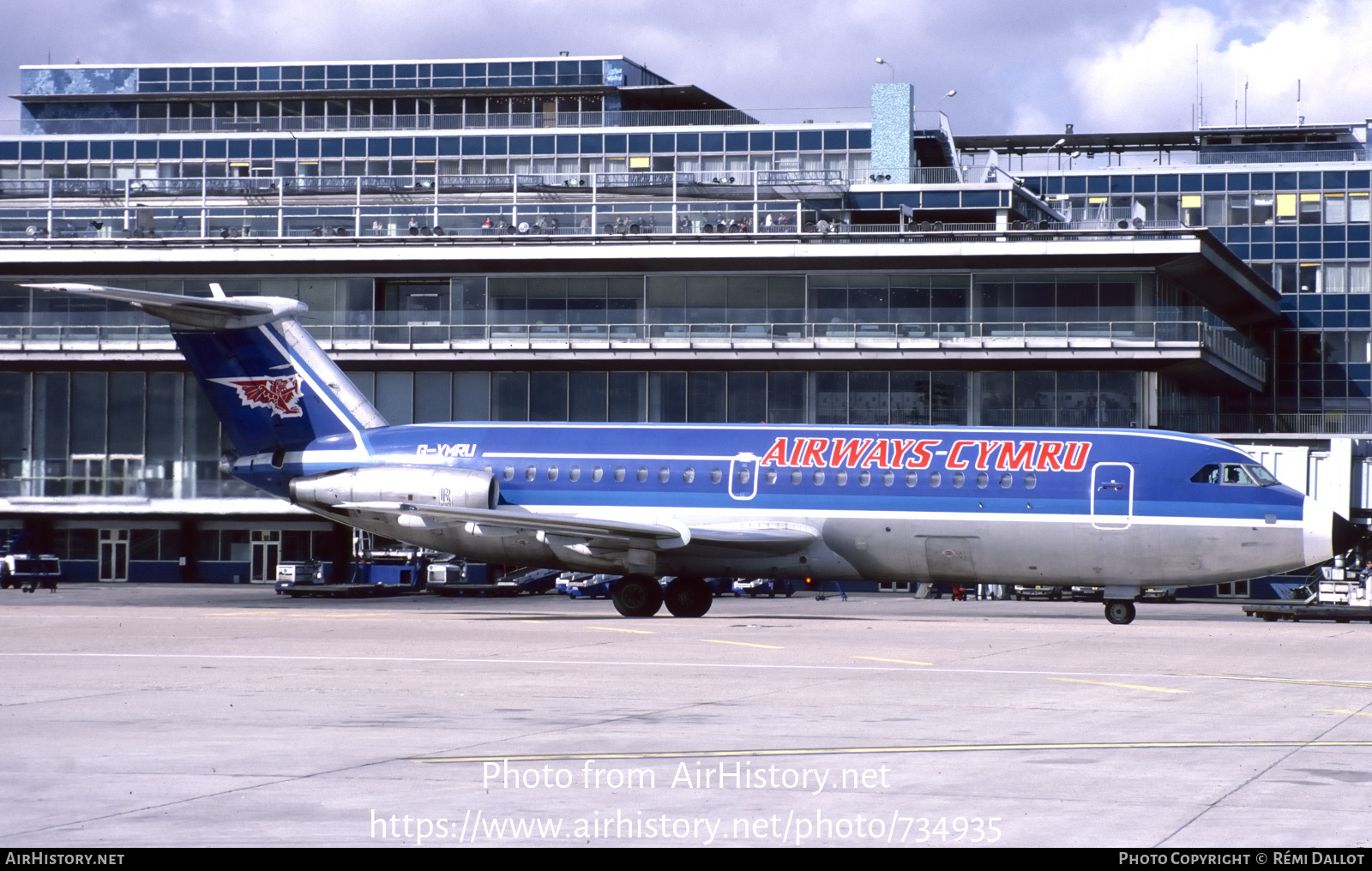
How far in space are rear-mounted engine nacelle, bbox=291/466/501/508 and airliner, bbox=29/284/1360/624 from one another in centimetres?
4

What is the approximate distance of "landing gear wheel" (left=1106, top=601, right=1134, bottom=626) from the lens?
33.7 meters

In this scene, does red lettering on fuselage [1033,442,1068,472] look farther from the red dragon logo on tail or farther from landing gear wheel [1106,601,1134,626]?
the red dragon logo on tail

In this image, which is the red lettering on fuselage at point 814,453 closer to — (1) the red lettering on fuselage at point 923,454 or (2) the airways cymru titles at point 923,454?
(2) the airways cymru titles at point 923,454

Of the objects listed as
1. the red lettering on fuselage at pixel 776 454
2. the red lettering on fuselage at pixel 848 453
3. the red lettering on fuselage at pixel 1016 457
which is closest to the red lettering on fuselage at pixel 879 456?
the red lettering on fuselage at pixel 848 453

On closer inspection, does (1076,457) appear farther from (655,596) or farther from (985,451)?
(655,596)

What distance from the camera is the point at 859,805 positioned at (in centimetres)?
1047

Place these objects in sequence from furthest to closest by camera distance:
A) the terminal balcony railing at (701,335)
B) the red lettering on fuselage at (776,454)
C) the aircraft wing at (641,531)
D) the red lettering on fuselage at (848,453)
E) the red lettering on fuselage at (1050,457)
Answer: the terminal balcony railing at (701,335) → the red lettering on fuselage at (776,454) → the red lettering on fuselage at (848,453) → the aircraft wing at (641,531) → the red lettering on fuselage at (1050,457)

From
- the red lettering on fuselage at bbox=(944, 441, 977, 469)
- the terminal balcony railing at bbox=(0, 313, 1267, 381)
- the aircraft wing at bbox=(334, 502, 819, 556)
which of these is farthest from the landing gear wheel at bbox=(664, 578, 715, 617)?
the terminal balcony railing at bbox=(0, 313, 1267, 381)

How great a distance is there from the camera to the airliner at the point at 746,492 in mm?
32625

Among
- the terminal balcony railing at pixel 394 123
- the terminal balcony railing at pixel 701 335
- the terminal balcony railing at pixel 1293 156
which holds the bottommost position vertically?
the terminal balcony railing at pixel 701 335

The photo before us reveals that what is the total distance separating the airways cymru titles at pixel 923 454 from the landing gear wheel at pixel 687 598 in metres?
3.42

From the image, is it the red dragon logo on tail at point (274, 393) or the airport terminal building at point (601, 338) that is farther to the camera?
the airport terminal building at point (601, 338)

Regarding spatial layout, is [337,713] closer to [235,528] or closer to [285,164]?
[235,528]
